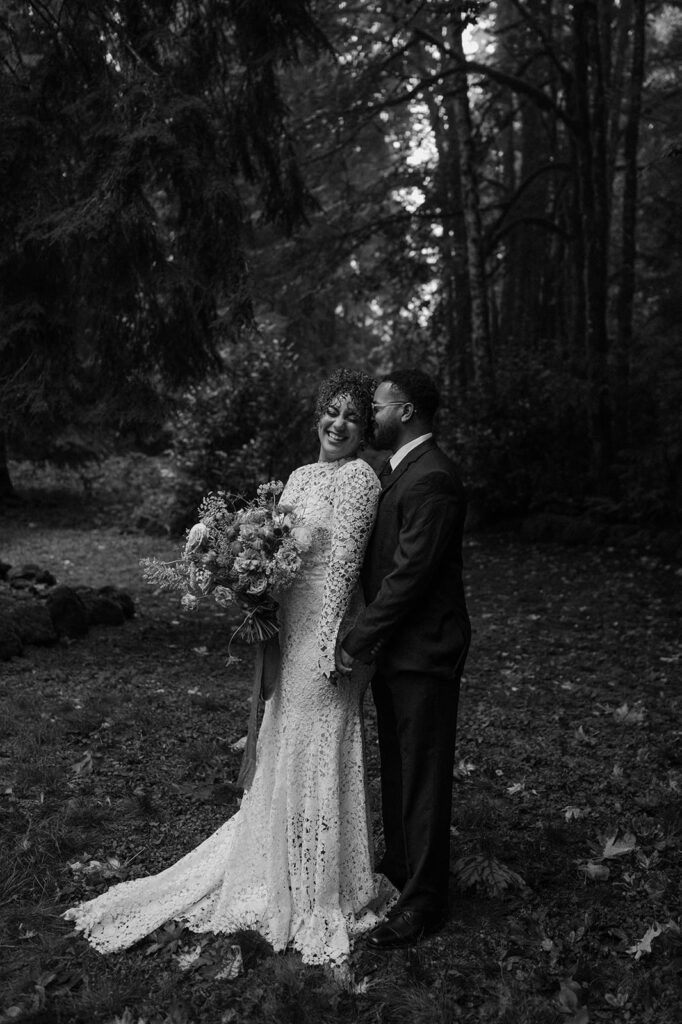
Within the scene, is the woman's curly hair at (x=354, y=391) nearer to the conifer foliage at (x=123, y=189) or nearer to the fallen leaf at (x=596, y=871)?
the fallen leaf at (x=596, y=871)

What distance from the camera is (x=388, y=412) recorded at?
3516 mm

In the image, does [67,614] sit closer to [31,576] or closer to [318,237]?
[31,576]

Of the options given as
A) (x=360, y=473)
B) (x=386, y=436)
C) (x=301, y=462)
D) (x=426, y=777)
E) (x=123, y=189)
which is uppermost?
(x=123, y=189)

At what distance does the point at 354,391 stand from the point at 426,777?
148 centimetres

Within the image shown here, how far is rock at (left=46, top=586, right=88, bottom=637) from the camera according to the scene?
8.02 m

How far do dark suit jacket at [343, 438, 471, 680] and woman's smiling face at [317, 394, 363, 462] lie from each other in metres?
0.21

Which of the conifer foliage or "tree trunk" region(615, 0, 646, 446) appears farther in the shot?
"tree trunk" region(615, 0, 646, 446)

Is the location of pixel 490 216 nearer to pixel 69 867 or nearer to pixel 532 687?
pixel 532 687

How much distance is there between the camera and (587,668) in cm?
750

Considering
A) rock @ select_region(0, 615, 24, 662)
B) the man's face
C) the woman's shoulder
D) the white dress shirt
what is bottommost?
rock @ select_region(0, 615, 24, 662)

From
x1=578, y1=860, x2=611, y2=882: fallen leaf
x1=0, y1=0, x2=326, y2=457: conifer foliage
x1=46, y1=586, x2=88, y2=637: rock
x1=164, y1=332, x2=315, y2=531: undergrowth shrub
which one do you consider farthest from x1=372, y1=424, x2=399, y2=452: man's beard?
x1=164, y1=332, x2=315, y2=531: undergrowth shrub

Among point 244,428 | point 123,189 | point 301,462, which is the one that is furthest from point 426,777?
point 244,428

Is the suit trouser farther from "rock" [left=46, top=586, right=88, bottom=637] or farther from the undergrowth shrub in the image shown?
the undergrowth shrub

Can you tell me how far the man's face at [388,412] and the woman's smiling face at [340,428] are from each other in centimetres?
8
